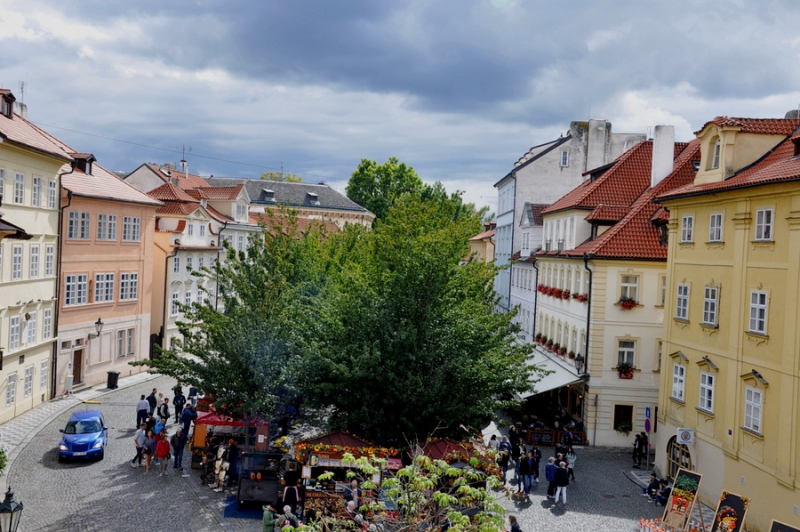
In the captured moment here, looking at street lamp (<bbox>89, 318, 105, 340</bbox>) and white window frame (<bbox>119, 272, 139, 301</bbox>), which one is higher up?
white window frame (<bbox>119, 272, 139, 301</bbox>)

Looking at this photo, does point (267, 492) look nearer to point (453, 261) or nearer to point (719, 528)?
Answer: point (453, 261)

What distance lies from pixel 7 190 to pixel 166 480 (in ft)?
45.2

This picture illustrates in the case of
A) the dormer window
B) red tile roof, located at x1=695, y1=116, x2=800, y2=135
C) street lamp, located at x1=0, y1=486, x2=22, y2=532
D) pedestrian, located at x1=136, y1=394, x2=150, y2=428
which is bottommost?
pedestrian, located at x1=136, y1=394, x2=150, y2=428

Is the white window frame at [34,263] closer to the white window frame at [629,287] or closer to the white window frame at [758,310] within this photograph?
the white window frame at [629,287]

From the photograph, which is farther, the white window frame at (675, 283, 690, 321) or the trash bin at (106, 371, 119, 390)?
the trash bin at (106, 371, 119, 390)

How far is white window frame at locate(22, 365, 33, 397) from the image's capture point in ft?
109

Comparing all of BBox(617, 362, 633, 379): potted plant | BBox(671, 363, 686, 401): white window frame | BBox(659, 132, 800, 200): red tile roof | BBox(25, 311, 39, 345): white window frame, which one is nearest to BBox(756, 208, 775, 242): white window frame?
BBox(659, 132, 800, 200): red tile roof

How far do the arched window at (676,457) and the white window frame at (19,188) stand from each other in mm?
26324

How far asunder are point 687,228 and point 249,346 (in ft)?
49.1

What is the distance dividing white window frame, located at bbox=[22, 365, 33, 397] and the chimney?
28.8 metres

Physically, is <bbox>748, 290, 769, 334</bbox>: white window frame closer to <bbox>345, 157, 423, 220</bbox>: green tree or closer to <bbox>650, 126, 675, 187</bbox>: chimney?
<bbox>650, 126, 675, 187</bbox>: chimney

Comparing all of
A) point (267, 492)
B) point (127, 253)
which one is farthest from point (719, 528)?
point (127, 253)

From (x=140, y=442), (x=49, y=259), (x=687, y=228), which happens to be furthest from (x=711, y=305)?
(x=49, y=259)

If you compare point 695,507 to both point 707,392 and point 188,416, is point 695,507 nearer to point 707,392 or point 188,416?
point 707,392
